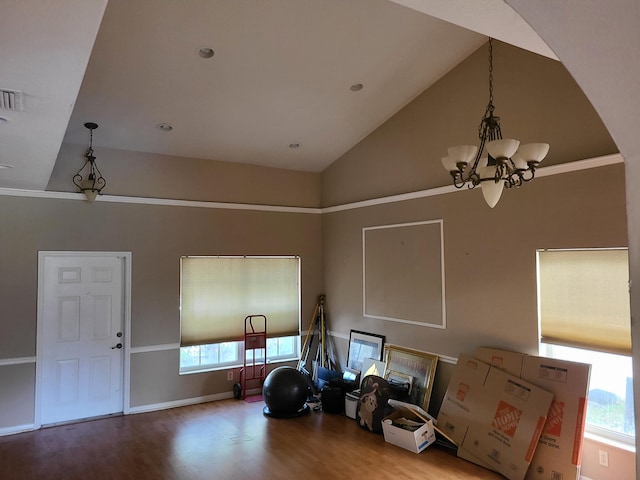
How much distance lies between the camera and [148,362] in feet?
18.8

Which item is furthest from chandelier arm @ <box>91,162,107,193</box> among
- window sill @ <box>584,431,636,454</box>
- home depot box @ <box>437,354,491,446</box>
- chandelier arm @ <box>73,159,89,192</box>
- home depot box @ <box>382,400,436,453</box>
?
window sill @ <box>584,431,636,454</box>

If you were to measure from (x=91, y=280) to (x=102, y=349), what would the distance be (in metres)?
0.89

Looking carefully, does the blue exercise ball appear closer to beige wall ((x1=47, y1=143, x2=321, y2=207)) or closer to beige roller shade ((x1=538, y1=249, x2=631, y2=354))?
beige wall ((x1=47, y1=143, x2=321, y2=207))

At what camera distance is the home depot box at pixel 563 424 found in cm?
364

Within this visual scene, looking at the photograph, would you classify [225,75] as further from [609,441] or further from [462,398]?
[609,441]

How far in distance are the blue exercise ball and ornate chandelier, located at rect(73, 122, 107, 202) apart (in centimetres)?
322

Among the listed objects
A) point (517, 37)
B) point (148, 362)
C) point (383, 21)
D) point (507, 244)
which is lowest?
point (148, 362)

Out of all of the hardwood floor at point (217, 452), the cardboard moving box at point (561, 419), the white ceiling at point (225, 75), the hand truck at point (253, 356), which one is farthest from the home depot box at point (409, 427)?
the white ceiling at point (225, 75)

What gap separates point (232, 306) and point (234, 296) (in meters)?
0.15

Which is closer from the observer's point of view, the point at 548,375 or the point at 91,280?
the point at 548,375

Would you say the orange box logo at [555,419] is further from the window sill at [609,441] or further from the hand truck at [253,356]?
the hand truck at [253,356]

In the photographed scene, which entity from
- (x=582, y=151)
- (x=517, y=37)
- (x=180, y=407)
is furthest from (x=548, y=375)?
(x=180, y=407)

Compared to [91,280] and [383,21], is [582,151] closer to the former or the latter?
[383,21]

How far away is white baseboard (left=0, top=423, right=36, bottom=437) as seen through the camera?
4898mm
